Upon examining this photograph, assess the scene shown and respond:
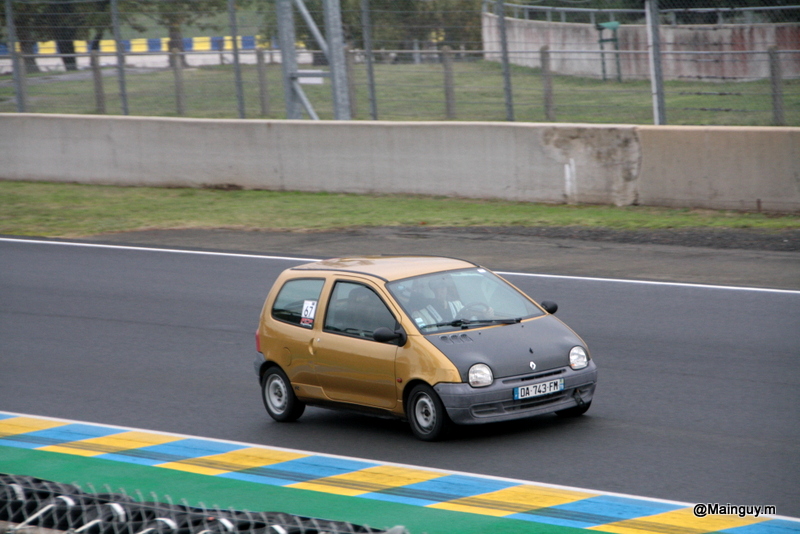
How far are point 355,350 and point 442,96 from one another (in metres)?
12.7

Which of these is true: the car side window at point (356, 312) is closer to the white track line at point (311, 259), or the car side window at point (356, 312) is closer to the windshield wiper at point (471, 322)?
the windshield wiper at point (471, 322)

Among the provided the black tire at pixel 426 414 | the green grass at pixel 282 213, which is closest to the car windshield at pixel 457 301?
the black tire at pixel 426 414

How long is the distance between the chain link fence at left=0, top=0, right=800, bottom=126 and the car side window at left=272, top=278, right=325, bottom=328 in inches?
416

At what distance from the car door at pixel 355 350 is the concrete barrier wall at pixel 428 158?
31.6 feet

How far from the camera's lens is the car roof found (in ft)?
29.7

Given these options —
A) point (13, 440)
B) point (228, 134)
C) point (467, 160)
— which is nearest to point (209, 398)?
point (13, 440)

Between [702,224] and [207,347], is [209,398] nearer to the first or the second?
[207,347]

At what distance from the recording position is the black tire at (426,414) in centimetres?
817

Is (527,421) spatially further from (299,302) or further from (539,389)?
(299,302)

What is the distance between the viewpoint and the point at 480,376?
8.11 meters

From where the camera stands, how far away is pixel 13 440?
29.5 feet

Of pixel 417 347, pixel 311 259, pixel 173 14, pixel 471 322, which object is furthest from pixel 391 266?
pixel 173 14

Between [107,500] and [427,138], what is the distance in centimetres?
1489

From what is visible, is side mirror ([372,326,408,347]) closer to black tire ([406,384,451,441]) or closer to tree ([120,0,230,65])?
black tire ([406,384,451,441])
